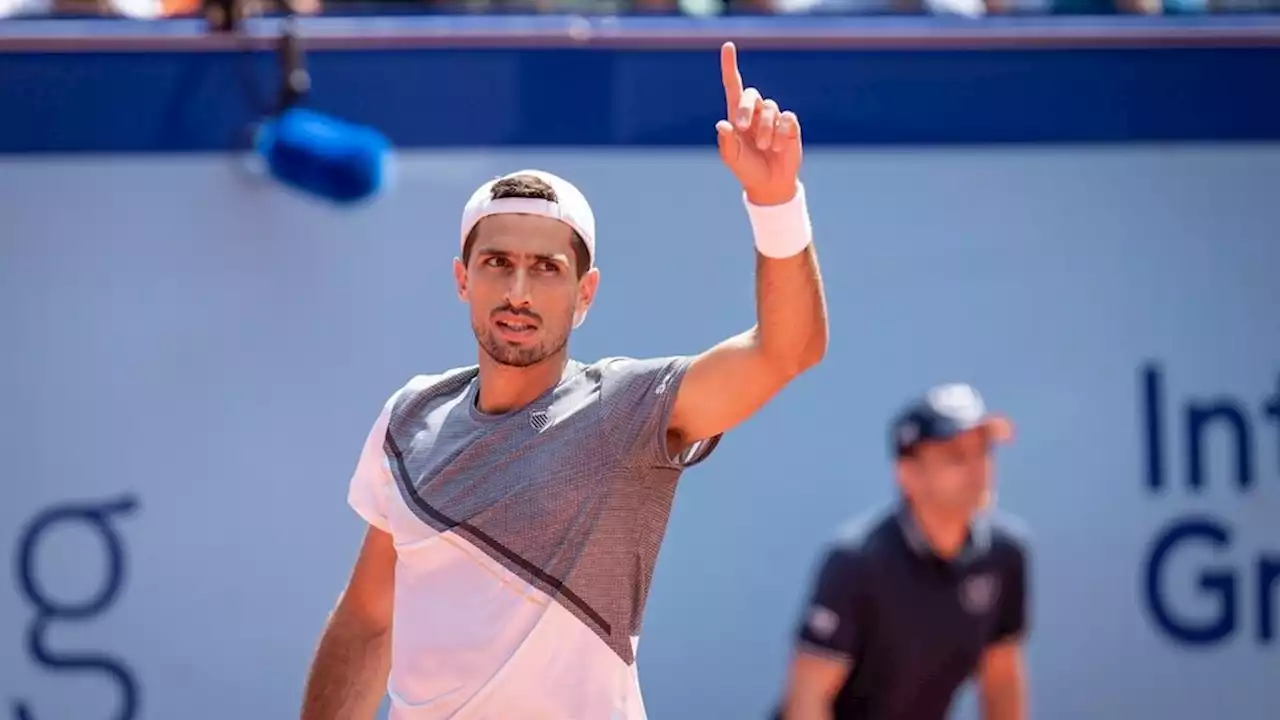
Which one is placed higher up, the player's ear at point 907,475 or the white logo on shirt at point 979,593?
the player's ear at point 907,475

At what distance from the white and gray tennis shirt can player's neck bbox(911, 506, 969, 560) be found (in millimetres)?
1215

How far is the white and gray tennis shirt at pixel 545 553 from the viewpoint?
2539mm

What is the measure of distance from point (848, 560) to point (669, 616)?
1149mm

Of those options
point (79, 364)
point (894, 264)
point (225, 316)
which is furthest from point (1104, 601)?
point (79, 364)

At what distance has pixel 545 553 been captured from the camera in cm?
256

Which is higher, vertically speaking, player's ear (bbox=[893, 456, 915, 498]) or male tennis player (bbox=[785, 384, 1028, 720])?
player's ear (bbox=[893, 456, 915, 498])

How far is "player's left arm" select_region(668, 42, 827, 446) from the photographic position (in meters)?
2.36

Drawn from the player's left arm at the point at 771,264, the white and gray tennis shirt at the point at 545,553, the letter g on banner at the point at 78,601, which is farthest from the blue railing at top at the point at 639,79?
the player's left arm at the point at 771,264

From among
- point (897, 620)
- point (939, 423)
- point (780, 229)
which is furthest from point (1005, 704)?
point (780, 229)

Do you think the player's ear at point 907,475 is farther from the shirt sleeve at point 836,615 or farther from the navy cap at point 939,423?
the shirt sleeve at point 836,615

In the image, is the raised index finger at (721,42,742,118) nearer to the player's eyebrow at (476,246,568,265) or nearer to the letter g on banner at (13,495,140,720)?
the player's eyebrow at (476,246,568,265)

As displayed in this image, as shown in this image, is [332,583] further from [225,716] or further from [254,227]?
[254,227]

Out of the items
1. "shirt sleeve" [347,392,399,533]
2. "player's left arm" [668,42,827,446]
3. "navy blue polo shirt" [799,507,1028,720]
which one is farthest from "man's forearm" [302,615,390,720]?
"navy blue polo shirt" [799,507,1028,720]

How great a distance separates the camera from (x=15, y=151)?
4.79 metres
